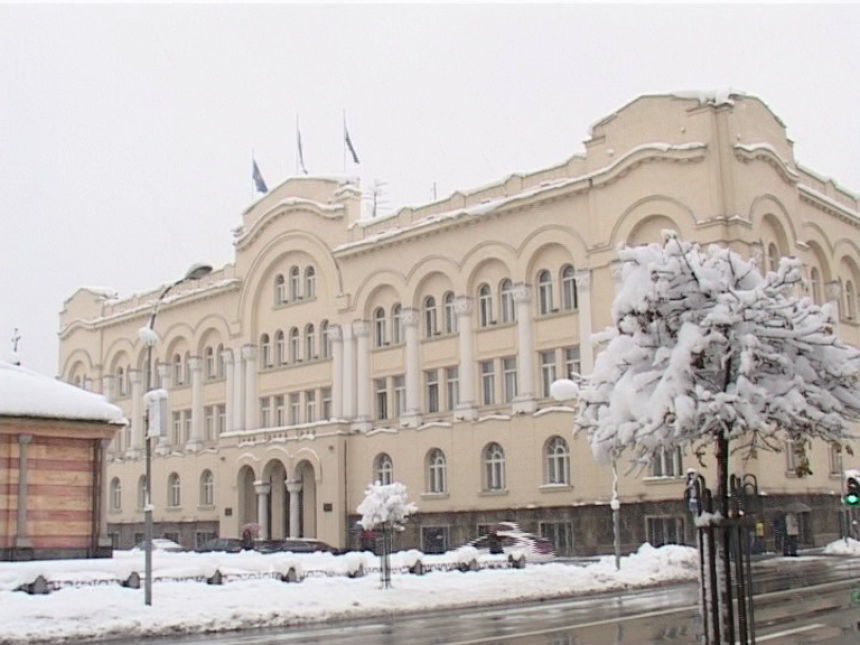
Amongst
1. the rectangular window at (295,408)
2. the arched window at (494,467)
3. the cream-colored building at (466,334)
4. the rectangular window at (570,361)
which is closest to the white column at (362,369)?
the cream-colored building at (466,334)

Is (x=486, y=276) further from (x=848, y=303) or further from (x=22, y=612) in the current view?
(x=22, y=612)

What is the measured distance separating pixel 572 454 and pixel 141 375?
3602 cm

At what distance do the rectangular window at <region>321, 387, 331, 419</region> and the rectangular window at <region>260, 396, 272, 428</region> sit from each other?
4306 millimetres

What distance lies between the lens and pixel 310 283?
2323 inches

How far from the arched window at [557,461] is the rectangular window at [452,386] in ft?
19.7

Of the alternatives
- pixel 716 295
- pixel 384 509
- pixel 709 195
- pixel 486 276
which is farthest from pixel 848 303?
pixel 716 295

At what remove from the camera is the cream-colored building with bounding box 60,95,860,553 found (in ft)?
142

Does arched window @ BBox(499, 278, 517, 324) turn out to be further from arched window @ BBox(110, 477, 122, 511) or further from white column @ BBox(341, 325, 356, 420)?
arched window @ BBox(110, 477, 122, 511)

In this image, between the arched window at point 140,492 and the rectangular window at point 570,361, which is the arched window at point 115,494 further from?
the rectangular window at point 570,361

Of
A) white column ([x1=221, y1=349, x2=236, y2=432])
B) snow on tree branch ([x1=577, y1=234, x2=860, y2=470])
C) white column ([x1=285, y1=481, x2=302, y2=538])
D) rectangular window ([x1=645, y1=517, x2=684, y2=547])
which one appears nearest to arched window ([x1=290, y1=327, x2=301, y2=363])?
white column ([x1=221, y1=349, x2=236, y2=432])

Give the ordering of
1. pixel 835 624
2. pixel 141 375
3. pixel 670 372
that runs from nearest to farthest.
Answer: pixel 670 372 → pixel 835 624 → pixel 141 375

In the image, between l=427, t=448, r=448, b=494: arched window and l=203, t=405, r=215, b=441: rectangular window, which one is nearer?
l=427, t=448, r=448, b=494: arched window

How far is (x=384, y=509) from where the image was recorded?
3184 cm

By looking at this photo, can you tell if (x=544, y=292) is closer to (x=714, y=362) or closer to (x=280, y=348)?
(x=280, y=348)
